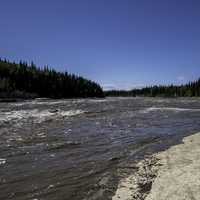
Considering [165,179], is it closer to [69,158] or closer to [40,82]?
[69,158]

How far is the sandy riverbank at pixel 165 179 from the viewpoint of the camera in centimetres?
906

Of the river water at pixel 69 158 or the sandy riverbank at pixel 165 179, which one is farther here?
the river water at pixel 69 158

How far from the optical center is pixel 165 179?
10.5 m

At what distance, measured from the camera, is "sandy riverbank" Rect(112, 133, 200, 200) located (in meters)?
9.06

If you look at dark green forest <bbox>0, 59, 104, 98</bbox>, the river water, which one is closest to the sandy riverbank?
the river water

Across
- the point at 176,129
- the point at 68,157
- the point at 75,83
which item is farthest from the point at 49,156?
the point at 75,83

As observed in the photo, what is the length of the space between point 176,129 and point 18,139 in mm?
12759

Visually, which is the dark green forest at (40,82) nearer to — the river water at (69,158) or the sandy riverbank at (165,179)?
the river water at (69,158)

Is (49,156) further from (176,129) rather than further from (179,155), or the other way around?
(176,129)

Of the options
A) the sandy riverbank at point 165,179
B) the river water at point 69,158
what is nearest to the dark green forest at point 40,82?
the river water at point 69,158

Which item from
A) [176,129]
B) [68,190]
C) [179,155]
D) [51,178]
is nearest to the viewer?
[68,190]

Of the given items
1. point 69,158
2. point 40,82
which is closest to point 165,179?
point 69,158

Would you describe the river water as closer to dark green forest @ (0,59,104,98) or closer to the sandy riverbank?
the sandy riverbank

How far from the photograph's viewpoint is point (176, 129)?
82.9 ft
